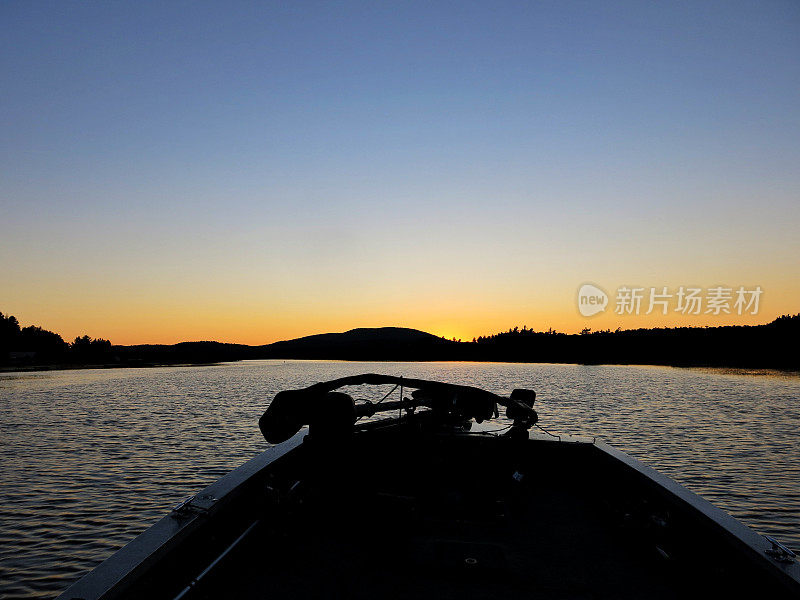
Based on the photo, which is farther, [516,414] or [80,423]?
[80,423]

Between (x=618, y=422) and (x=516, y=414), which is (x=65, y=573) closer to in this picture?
(x=516, y=414)

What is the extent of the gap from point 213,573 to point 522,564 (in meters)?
3.30

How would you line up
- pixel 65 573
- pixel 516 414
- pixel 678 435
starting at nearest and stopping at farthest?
1. pixel 516 414
2. pixel 65 573
3. pixel 678 435

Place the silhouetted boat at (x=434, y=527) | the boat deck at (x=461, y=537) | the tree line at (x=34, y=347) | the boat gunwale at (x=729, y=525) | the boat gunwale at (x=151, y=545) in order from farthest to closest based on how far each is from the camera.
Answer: the tree line at (x=34, y=347) < the boat deck at (x=461, y=537) < the silhouetted boat at (x=434, y=527) < the boat gunwale at (x=729, y=525) < the boat gunwale at (x=151, y=545)

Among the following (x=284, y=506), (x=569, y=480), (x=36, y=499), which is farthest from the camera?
(x=36, y=499)

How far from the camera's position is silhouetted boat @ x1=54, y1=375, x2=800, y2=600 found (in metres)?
5.19

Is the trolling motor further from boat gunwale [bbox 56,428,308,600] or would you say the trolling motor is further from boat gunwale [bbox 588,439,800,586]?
boat gunwale [bbox 588,439,800,586]

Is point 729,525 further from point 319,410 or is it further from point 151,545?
point 151,545

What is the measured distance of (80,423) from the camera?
3375cm

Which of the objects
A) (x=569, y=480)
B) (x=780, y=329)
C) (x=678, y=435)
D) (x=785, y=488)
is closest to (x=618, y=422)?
(x=678, y=435)

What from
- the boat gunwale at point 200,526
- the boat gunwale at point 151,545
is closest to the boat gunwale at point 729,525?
the boat gunwale at point 200,526

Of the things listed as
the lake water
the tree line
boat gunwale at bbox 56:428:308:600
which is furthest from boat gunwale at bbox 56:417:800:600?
the tree line

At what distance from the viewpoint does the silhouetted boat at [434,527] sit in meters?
5.19

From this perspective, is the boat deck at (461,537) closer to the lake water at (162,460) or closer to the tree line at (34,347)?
the lake water at (162,460)
